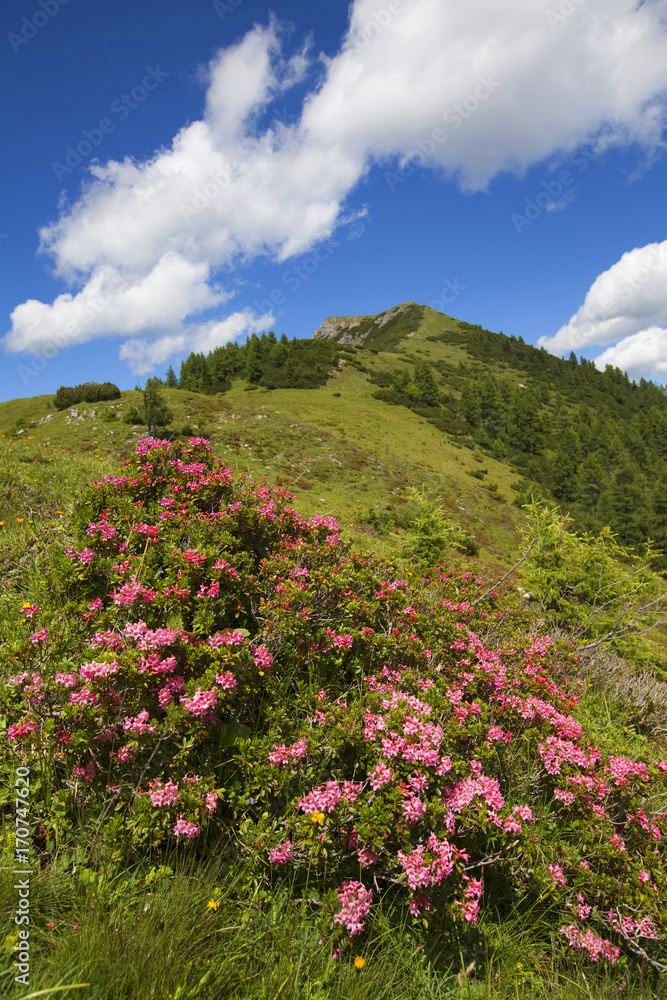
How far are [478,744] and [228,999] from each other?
1.70 meters

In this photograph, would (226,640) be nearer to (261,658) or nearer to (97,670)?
(261,658)

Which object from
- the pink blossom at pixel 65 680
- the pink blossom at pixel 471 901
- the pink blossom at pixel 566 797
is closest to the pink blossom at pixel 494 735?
the pink blossom at pixel 566 797

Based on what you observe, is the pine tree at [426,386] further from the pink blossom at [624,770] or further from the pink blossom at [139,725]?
the pink blossom at [139,725]

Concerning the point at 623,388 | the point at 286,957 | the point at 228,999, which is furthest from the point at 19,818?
the point at 623,388

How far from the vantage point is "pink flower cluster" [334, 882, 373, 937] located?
184cm

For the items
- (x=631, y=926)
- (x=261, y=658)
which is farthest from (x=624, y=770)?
(x=261, y=658)

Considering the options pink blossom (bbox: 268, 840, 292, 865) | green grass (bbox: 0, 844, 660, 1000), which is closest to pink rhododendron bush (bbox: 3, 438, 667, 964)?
pink blossom (bbox: 268, 840, 292, 865)

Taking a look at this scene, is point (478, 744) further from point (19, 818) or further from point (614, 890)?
point (19, 818)

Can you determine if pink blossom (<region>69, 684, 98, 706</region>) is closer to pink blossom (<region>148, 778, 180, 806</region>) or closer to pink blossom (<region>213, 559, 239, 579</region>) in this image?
pink blossom (<region>148, 778, 180, 806</region>)

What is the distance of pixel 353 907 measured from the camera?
1.88 meters

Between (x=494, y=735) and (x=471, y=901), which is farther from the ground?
(x=494, y=735)

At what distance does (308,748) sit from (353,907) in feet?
2.25

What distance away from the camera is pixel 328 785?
208 centimetres

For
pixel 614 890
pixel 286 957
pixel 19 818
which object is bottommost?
pixel 614 890
